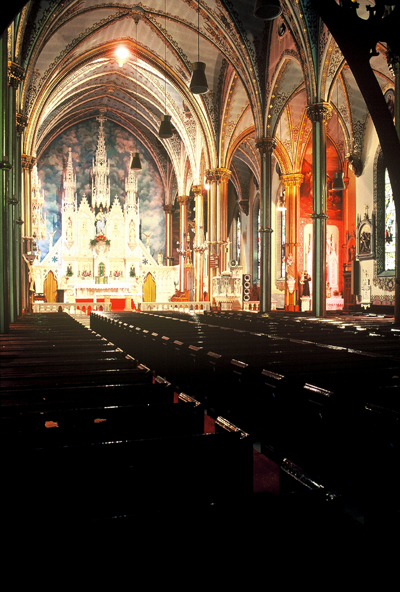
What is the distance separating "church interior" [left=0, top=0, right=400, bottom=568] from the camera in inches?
60.1

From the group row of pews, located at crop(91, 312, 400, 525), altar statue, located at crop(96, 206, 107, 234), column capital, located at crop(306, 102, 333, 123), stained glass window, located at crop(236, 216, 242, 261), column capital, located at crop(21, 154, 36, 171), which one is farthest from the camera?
stained glass window, located at crop(236, 216, 242, 261)

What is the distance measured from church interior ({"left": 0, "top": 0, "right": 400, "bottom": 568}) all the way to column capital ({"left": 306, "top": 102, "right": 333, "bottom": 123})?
4cm

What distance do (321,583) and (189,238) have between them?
28461mm

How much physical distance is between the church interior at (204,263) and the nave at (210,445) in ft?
0.03

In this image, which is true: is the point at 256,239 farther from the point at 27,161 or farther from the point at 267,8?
the point at 267,8

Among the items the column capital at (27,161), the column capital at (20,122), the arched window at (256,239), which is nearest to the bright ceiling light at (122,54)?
the column capital at (27,161)

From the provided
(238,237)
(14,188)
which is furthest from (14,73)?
(238,237)

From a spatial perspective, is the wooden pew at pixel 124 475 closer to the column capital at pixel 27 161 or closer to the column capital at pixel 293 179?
the column capital at pixel 27 161

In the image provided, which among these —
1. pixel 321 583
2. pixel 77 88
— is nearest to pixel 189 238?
pixel 77 88

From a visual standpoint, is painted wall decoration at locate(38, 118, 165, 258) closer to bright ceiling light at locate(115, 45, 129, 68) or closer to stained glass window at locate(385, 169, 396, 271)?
bright ceiling light at locate(115, 45, 129, 68)

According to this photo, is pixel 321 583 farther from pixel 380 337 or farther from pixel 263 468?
pixel 380 337

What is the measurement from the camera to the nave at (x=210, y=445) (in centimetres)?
115

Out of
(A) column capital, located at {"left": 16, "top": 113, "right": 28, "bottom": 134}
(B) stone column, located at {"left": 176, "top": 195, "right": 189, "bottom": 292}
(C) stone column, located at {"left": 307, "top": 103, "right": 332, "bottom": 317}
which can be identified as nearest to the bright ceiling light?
(A) column capital, located at {"left": 16, "top": 113, "right": 28, "bottom": 134}

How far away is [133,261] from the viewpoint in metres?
26.3
